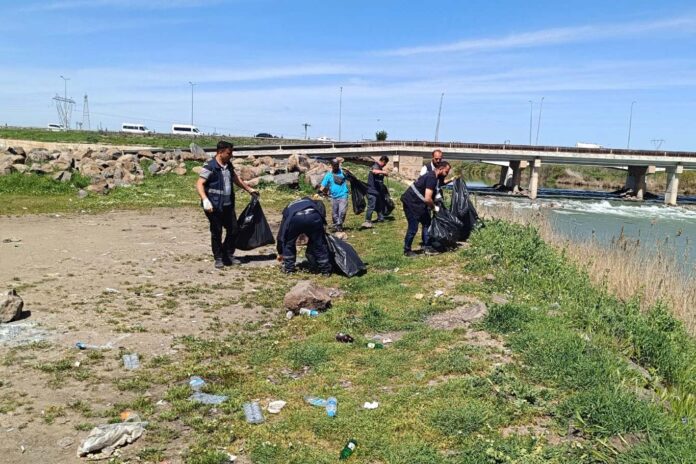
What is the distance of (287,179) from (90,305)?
47.9 feet

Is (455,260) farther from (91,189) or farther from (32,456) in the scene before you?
(91,189)

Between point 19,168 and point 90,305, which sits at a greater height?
point 19,168

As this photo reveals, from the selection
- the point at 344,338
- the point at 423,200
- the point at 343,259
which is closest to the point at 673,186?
the point at 423,200

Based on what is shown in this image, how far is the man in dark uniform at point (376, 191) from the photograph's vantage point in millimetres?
12797

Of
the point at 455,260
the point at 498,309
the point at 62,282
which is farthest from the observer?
the point at 455,260

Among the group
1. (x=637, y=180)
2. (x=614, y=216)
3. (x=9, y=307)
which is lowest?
(x=614, y=216)

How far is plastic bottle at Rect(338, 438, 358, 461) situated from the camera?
3.39 m

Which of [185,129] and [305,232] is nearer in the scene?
[305,232]

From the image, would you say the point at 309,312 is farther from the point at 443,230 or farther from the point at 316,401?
the point at 443,230

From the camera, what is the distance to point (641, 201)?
47031 millimetres

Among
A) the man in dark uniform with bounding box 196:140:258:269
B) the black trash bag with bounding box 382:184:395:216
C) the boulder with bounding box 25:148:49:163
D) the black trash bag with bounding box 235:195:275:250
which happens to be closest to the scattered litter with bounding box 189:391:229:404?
the man in dark uniform with bounding box 196:140:258:269

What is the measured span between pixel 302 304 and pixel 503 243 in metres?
4.03

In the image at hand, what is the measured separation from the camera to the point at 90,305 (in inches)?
252

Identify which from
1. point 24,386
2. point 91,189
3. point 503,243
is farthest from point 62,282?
point 91,189
